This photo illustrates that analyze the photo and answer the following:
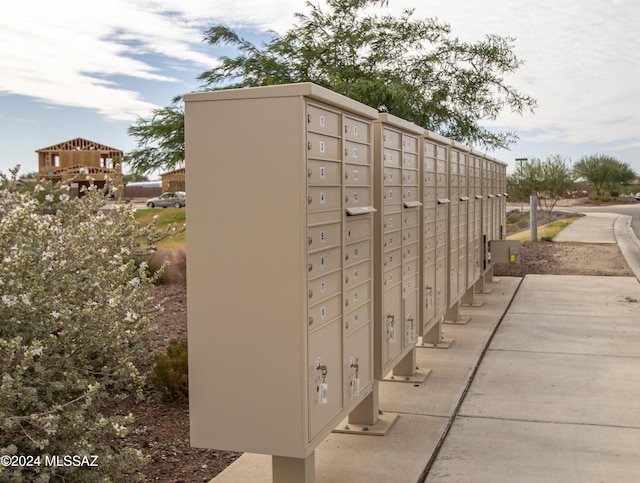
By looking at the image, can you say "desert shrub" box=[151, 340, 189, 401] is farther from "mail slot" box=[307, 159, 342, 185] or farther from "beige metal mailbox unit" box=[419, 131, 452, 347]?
"mail slot" box=[307, 159, 342, 185]

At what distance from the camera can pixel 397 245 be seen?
582cm

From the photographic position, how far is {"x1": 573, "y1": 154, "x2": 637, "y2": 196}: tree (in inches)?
2763

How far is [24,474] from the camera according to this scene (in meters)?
4.07

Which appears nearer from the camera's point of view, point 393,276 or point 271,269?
point 271,269

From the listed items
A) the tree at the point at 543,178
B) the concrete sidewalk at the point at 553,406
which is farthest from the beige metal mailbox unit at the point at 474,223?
the tree at the point at 543,178

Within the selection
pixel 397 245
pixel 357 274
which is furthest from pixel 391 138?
pixel 357 274

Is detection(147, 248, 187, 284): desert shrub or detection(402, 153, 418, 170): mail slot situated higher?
detection(402, 153, 418, 170): mail slot

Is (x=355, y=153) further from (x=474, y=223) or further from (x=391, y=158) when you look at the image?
(x=474, y=223)

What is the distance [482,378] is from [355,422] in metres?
1.86

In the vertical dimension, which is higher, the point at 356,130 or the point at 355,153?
the point at 356,130

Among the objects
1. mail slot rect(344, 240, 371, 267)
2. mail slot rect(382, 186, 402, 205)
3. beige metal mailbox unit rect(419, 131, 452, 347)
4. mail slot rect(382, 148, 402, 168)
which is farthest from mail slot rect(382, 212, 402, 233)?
beige metal mailbox unit rect(419, 131, 452, 347)

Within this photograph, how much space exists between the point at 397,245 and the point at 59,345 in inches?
101

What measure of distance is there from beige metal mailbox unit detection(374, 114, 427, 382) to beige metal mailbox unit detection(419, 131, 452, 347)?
19 centimetres

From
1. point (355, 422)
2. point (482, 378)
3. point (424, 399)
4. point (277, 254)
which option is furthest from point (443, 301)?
point (277, 254)
